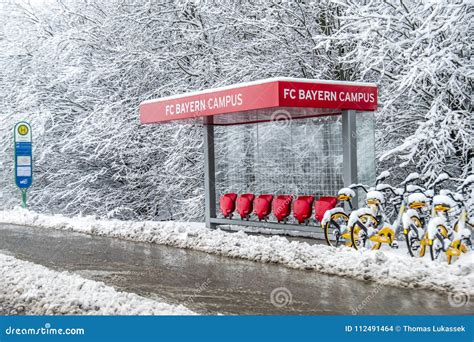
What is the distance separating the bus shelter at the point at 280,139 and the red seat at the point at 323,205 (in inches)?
10.2

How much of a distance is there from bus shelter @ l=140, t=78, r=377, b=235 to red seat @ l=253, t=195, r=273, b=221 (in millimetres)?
41

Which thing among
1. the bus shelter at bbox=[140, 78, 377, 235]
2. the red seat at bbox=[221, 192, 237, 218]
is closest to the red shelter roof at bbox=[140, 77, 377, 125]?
the bus shelter at bbox=[140, 78, 377, 235]

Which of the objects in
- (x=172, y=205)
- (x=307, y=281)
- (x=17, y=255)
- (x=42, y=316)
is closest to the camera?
(x=42, y=316)

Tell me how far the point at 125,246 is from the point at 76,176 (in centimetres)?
1094

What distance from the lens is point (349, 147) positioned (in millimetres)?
10547

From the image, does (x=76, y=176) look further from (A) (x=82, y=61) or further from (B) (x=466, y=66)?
(B) (x=466, y=66)

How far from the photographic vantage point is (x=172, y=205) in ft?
66.2

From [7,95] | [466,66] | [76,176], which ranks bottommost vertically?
[76,176]

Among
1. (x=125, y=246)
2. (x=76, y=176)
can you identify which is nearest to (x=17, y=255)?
(x=125, y=246)

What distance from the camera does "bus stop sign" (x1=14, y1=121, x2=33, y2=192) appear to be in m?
17.5

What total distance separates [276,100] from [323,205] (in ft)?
6.89

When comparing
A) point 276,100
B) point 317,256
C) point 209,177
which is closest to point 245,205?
point 209,177

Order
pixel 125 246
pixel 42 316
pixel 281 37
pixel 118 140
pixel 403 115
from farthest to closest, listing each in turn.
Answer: pixel 118 140 < pixel 281 37 < pixel 403 115 < pixel 125 246 < pixel 42 316

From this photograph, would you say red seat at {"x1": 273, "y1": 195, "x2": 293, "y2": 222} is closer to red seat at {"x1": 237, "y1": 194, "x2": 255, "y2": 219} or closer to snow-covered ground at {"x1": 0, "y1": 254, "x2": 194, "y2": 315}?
red seat at {"x1": 237, "y1": 194, "x2": 255, "y2": 219}
